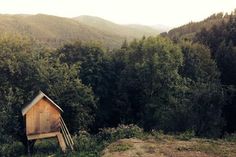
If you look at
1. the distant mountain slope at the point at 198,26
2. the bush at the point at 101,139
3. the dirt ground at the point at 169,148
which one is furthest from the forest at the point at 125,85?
the distant mountain slope at the point at 198,26

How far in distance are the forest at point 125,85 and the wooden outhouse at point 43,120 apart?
9.00 ft

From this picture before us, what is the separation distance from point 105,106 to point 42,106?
1712 centimetres

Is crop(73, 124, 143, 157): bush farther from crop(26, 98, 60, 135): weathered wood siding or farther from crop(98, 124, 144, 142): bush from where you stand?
crop(26, 98, 60, 135): weathered wood siding

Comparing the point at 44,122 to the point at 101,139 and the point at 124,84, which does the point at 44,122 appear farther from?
the point at 124,84

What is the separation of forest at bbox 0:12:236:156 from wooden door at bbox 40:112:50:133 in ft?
11.3

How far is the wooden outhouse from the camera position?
1318 inches

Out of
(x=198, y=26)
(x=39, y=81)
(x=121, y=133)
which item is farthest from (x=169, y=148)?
(x=198, y=26)

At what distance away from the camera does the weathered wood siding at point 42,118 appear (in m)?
33.6

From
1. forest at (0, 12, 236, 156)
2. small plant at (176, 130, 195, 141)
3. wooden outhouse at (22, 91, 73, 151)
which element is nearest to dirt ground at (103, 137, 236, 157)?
small plant at (176, 130, 195, 141)

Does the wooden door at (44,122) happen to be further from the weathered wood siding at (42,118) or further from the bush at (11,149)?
the bush at (11,149)

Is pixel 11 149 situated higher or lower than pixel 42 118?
lower

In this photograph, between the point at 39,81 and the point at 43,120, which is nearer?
the point at 43,120

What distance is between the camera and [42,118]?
34.1 metres

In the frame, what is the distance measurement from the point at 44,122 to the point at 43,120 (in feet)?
0.67
